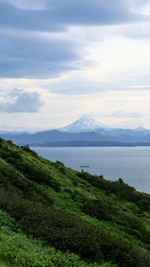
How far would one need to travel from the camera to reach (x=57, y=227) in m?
20.0

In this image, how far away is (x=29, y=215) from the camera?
20.6 meters

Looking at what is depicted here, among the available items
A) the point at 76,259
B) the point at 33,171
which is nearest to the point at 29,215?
the point at 76,259

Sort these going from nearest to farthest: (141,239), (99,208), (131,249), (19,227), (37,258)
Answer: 1. (37,258)
2. (19,227)
3. (131,249)
4. (141,239)
5. (99,208)

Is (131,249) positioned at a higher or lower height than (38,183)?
lower

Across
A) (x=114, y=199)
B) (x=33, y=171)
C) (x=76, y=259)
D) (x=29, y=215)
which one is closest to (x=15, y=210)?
(x=29, y=215)

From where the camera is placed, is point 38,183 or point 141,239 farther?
point 38,183

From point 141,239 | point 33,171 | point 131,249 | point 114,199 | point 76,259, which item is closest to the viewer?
point 76,259

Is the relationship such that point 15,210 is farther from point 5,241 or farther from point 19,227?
point 5,241

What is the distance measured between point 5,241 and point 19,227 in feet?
11.5

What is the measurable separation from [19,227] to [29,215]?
4.06ft

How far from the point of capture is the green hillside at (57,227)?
646 inches

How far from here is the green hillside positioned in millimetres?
16406

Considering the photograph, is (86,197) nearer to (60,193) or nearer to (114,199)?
(60,193)

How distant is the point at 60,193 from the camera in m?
33.8
